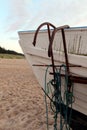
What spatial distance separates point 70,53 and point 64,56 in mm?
315

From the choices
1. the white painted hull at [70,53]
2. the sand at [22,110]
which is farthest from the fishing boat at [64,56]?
the sand at [22,110]

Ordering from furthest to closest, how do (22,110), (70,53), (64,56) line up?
(22,110)
(70,53)
(64,56)

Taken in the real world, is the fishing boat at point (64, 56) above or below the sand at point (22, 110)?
above

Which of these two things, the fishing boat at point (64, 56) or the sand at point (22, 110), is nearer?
the fishing boat at point (64, 56)

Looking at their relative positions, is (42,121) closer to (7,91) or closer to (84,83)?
(84,83)

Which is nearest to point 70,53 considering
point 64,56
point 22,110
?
point 64,56

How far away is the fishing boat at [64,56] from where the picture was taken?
510 centimetres

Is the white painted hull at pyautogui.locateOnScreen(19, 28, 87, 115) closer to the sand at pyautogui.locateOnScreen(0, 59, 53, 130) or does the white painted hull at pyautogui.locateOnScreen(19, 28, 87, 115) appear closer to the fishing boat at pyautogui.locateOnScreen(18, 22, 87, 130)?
the fishing boat at pyautogui.locateOnScreen(18, 22, 87, 130)

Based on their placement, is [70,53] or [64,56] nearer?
[64,56]

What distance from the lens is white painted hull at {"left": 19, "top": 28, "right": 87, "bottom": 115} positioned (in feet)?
16.8

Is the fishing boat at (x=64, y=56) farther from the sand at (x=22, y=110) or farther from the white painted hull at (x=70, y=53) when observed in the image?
the sand at (x=22, y=110)

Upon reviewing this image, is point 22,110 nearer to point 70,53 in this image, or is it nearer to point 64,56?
point 70,53

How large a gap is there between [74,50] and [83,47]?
0.55ft

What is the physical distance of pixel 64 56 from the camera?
207 inches
